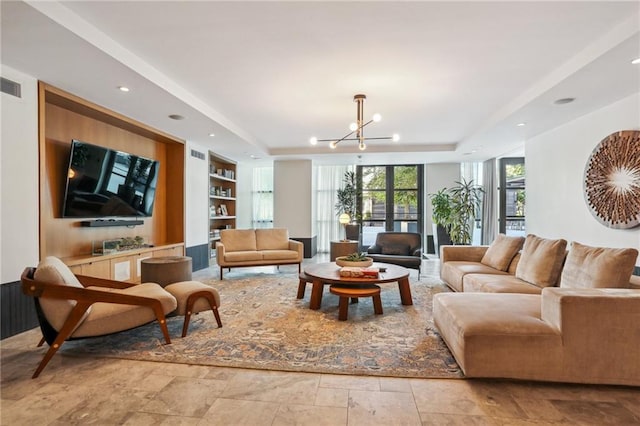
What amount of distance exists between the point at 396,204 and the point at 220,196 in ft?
16.1

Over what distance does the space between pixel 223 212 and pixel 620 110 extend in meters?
7.48

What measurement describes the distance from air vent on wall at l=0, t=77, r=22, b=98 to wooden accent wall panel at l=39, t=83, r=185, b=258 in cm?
23

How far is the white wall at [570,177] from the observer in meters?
3.67

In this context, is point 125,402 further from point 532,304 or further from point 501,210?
point 501,210

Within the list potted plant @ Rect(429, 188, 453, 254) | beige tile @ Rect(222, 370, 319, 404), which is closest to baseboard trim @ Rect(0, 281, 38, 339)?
beige tile @ Rect(222, 370, 319, 404)

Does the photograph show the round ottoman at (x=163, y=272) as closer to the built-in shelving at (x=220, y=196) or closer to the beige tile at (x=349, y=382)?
the beige tile at (x=349, y=382)

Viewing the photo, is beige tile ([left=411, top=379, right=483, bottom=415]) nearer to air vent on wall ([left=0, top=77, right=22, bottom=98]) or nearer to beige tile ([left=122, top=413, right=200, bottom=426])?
beige tile ([left=122, top=413, right=200, bottom=426])

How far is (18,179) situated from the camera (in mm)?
3031

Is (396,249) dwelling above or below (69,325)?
above

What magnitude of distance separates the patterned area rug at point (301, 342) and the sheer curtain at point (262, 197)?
561 cm

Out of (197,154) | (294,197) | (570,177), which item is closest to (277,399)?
(570,177)

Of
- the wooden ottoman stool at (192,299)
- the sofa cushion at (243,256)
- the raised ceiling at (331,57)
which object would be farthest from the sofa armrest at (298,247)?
the wooden ottoman stool at (192,299)

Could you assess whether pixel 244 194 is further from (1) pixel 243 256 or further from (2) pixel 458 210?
(2) pixel 458 210

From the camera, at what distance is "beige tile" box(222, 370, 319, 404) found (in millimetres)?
2045
